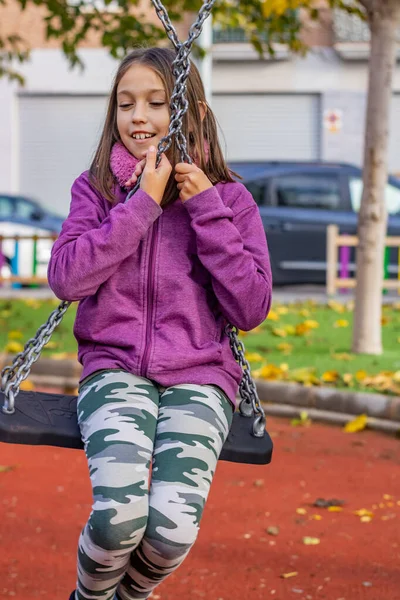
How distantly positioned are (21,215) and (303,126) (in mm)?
11541

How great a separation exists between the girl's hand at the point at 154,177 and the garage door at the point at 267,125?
24.7 m

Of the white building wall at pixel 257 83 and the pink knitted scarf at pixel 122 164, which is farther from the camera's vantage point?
the white building wall at pixel 257 83

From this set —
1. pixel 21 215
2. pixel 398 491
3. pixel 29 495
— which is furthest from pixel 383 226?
pixel 21 215

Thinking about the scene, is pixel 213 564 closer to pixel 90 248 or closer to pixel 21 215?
pixel 90 248

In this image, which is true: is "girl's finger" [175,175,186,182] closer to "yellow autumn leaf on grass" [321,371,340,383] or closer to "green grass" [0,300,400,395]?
"green grass" [0,300,400,395]

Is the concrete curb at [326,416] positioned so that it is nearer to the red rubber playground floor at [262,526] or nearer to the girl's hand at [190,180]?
the red rubber playground floor at [262,526]

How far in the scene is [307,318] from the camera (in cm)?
1112

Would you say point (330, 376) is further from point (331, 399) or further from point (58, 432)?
point (58, 432)

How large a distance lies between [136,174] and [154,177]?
0.34 feet

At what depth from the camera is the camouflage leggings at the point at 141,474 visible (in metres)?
2.70

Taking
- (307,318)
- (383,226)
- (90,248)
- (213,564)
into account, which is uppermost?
(90,248)

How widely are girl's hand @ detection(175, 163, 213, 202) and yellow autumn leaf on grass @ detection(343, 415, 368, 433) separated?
3457 millimetres

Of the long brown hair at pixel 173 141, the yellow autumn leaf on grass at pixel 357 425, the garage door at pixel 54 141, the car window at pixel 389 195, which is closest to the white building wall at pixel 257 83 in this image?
the garage door at pixel 54 141

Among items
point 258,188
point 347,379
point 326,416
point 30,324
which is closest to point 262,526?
point 326,416
